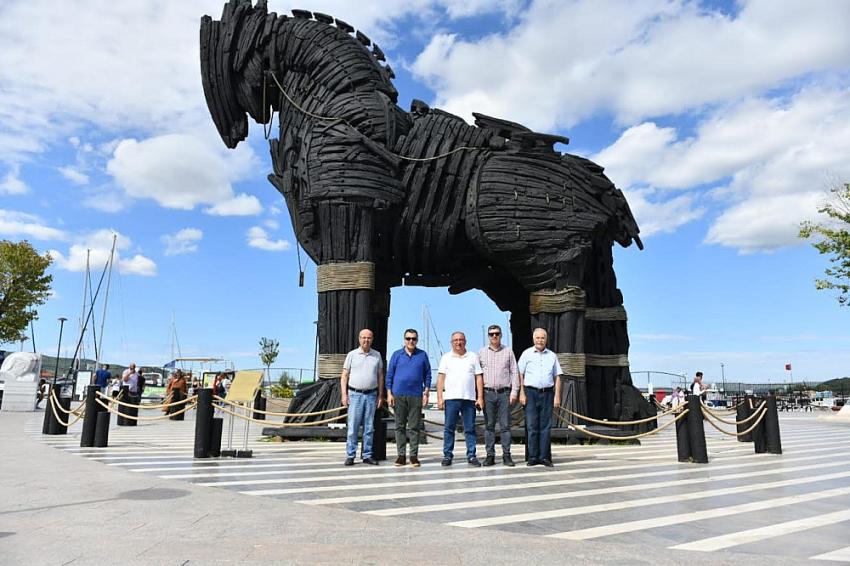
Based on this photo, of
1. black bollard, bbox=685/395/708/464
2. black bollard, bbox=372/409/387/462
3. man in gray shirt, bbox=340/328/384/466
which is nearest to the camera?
man in gray shirt, bbox=340/328/384/466

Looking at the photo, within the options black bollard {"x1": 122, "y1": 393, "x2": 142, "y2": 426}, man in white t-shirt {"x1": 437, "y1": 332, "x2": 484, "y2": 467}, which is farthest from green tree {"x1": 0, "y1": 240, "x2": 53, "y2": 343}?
man in white t-shirt {"x1": 437, "y1": 332, "x2": 484, "y2": 467}

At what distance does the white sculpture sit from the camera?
71.3 feet

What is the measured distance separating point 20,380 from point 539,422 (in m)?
20.4

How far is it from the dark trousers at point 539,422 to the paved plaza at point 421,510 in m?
0.31

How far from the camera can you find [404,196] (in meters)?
11.0

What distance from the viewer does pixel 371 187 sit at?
1070 cm

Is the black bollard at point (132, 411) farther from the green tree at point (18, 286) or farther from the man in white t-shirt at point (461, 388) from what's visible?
the green tree at point (18, 286)

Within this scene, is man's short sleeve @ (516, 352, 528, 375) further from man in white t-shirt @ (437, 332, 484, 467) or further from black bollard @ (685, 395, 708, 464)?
black bollard @ (685, 395, 708, 464)

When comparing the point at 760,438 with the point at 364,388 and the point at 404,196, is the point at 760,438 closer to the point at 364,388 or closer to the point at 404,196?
the point at 364,388

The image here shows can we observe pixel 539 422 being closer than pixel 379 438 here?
Yes

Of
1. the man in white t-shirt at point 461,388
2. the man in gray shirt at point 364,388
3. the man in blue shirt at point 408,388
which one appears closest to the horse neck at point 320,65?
the man in gray shirt at point 364,388

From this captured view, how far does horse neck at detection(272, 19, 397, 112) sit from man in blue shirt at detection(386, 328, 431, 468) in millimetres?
5164

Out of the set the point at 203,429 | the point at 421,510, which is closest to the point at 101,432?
the point at 203,429

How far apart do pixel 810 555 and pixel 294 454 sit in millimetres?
6505
